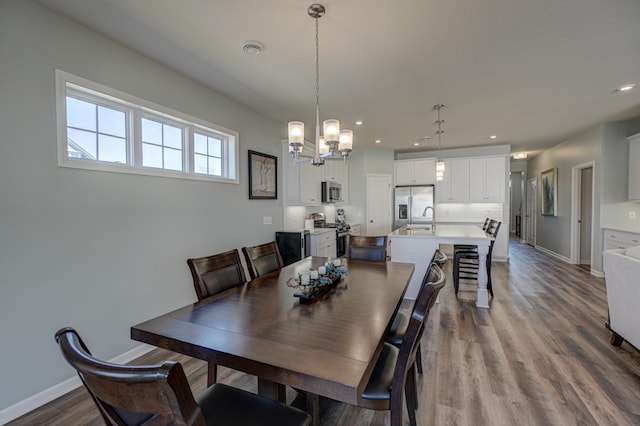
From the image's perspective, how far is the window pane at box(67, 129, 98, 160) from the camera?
84.0 inches

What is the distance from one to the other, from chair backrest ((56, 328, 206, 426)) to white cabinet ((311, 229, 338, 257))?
3.96 metres

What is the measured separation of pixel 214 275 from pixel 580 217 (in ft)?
24.3

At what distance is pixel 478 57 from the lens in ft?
8.63

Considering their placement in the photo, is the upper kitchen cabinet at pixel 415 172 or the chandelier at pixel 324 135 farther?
the upper kitchen cabinet at pixel 415 172

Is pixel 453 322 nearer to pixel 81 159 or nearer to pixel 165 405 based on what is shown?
pixel 165 405

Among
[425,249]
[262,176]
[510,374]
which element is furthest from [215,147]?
[510,374]

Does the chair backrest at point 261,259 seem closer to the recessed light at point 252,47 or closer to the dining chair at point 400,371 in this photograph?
the dining chair at point 400,371

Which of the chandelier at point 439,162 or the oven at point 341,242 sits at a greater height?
the chandelier at point 439,162

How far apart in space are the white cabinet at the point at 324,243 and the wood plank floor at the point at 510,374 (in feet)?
6.62

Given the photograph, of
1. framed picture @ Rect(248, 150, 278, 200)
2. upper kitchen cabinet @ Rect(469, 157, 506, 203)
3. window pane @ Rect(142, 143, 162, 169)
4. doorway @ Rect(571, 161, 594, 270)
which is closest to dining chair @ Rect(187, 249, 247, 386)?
window pane @ Rect(142, 143, 162, 169)

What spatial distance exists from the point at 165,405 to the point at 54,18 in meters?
2.75

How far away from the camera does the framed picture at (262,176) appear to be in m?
3.93

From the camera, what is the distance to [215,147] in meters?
3.52

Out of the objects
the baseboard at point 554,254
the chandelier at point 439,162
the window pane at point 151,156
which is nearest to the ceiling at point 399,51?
the chandelier at point 439,162
